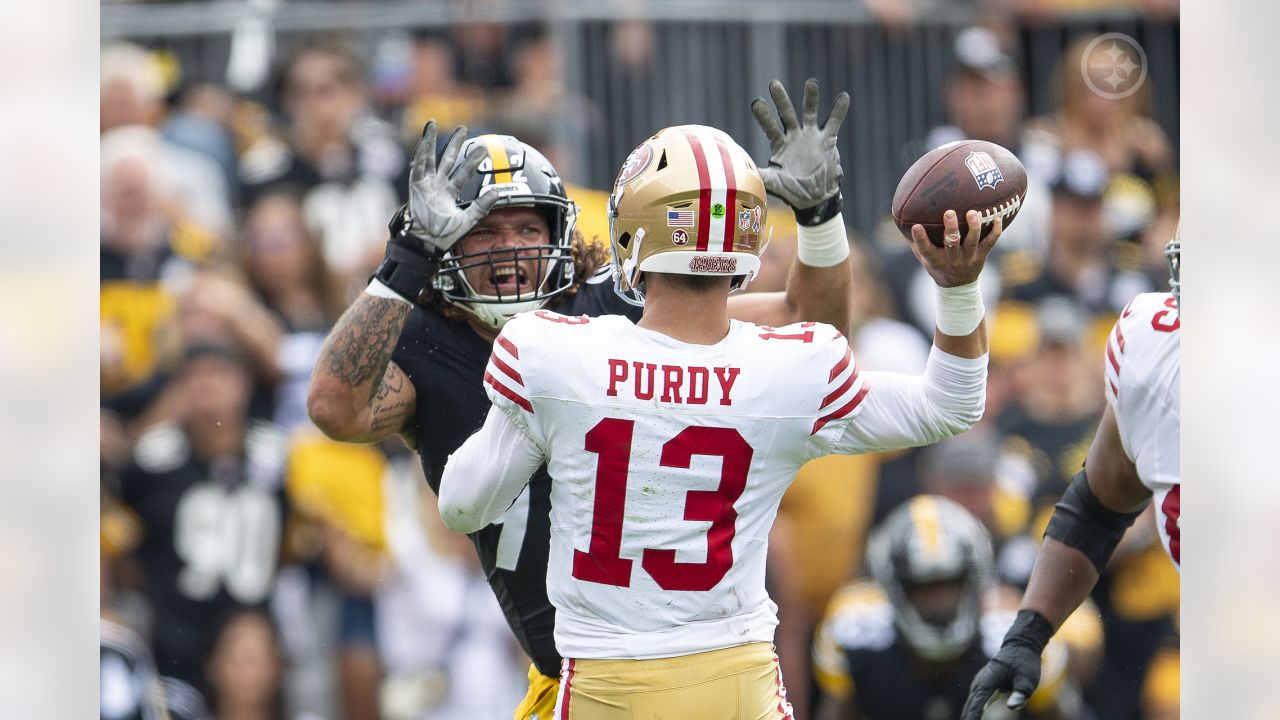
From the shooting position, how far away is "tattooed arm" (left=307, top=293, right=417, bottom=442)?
3.26 metres

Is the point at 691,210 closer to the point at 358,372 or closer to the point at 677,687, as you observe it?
the point at 677,687

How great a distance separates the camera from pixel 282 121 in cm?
607

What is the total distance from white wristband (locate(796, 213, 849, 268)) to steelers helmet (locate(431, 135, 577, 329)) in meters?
0.55

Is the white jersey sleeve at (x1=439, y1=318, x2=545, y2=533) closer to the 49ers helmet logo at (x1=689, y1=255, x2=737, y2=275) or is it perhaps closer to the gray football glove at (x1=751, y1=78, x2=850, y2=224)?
the 49ers helmet logo at (x1=689, y1=255, x2=737, y2=275)

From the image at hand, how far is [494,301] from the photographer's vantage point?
3441 mm

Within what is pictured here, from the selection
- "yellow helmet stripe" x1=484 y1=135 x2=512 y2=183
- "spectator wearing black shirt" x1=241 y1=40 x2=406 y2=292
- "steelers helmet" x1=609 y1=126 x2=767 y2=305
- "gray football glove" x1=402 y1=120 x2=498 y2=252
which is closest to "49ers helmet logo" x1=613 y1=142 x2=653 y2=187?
"steelers helmet" x1=609 y1=126 x2=767 y2=305

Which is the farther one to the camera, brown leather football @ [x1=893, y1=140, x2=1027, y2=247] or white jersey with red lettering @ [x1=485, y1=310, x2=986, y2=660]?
brown leather football @ [x1=893, y1=140, x2=1027, y2=247]

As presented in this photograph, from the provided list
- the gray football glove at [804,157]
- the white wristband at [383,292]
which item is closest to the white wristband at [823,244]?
the gray football glove at [804,157]

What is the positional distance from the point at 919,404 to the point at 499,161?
1.23 metres

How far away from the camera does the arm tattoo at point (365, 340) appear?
3246 millimetres

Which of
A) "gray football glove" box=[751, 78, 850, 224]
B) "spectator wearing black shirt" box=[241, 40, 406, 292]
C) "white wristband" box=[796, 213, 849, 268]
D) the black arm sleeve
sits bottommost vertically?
the black arm sleeve

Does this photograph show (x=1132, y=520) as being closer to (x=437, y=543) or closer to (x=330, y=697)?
(x=437, y=543)
